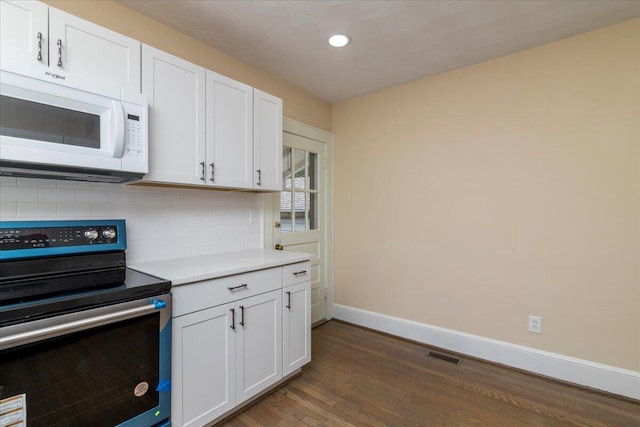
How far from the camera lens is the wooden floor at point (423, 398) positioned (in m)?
1.90

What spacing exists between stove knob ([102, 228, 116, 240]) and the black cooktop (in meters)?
0.22

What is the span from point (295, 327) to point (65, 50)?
2087 mm

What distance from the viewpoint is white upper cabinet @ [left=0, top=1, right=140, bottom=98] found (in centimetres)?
129

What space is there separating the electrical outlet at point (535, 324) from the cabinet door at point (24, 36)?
3.40 m

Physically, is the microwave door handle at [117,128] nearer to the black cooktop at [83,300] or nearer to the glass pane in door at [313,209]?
the black cooktop at [83,300]

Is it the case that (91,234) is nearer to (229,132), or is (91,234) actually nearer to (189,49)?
(229,132)

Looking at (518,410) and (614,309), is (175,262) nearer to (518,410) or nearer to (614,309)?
(518,410)

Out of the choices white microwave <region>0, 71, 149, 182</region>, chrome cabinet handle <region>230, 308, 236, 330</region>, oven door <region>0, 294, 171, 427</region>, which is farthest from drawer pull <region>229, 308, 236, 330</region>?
white microwave <region>0, 71, 149, 182</region>

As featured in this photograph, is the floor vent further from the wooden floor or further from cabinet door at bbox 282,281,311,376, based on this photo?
cabinet door at bbox 282,281,311,376

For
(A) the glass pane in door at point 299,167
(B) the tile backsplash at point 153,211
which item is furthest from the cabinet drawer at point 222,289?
(A) the glass pane in door at point 299,167

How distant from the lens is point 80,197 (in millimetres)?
1725

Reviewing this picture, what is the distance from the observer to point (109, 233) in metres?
1.59

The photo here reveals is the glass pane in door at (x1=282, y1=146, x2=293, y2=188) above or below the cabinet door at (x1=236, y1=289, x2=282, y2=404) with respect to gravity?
above

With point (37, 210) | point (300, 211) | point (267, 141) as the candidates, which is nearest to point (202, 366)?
point (37, 210)
